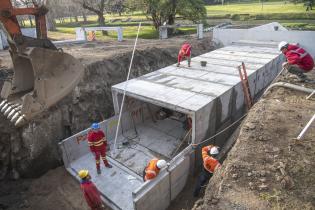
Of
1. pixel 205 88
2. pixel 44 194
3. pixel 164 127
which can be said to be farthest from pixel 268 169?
pixel 44 194

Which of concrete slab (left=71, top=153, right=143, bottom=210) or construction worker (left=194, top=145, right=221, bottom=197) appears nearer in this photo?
construction worker (left=194, top=145, right=221, bottom=197)

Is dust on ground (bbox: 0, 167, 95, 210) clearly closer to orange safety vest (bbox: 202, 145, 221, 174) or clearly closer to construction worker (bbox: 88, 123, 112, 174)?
construction worker (bbox: 88, 123, 112, 174)

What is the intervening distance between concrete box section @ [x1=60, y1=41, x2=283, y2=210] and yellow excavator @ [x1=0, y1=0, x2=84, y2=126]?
290 centimetres

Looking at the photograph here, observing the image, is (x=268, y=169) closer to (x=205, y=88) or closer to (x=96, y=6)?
(x=205, y=88)

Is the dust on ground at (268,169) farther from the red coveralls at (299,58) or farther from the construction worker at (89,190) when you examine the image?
the construction worker at (89,190)

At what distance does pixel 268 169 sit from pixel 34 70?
6063mm

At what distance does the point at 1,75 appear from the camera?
36.1 feet

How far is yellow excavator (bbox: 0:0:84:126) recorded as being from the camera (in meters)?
6.14

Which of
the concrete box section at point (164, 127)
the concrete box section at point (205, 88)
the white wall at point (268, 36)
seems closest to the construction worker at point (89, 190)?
the concrete box section at point (164, 127)

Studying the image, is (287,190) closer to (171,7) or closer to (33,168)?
(33,168)

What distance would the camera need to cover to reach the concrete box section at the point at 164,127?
26.8ft

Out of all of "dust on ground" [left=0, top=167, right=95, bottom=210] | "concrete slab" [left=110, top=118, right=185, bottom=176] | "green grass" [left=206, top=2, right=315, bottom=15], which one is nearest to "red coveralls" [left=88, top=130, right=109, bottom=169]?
"concrete slab" [left=110, top=118, right=185, bottom=176]

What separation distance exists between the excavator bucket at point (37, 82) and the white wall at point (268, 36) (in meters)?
15.8

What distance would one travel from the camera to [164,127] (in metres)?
11.7
